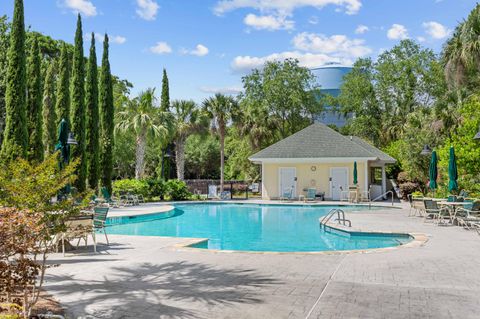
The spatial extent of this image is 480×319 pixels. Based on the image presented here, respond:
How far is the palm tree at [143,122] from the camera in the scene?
87.7 feet

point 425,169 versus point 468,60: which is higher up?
point 468,60

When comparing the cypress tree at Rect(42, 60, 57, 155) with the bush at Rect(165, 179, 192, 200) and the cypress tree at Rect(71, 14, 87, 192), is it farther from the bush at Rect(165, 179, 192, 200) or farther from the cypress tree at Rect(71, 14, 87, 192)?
the bush at Rect(165, 179, 192, 200)

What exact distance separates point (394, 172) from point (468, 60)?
16108mm

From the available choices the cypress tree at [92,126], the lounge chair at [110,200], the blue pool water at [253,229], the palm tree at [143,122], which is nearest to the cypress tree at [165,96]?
the palm tree at [143,122]

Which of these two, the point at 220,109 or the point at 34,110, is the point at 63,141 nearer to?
the point at 34,110

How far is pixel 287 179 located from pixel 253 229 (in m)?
13.0

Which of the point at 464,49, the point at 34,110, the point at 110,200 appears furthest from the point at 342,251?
Result: the point at 34,110

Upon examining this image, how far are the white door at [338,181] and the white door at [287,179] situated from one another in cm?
237

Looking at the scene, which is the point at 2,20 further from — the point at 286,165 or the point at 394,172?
the point at 394,172

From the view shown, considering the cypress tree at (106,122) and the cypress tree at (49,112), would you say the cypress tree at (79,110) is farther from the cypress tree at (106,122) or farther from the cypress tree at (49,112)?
the cypress tree at (49,112)

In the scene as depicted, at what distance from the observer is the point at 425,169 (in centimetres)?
2655

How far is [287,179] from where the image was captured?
28.1 meters


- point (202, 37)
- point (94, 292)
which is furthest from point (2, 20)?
point (94, 292)

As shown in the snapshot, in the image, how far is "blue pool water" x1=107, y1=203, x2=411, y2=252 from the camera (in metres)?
Result: 11.6
